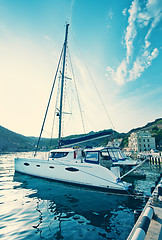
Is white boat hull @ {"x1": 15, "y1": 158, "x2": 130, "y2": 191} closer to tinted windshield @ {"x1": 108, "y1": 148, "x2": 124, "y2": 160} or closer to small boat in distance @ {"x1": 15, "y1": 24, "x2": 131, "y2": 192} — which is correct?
small boat in distance @ {"x1": 15, "y1": 24, "x2": 131, "y2": 192}

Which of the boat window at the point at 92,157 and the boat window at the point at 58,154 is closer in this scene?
the boat window at the point at 92,157

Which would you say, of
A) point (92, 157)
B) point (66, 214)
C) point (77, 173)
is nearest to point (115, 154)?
point (92, 157)

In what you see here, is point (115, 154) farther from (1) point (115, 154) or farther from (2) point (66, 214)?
(2) point (66, 214)

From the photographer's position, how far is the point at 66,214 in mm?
6082

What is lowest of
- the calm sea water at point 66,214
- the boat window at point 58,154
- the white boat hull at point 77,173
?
the calm sea water at point 66,214

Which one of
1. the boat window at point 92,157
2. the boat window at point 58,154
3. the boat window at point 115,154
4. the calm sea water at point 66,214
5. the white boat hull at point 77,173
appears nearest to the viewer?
the calm sea water at point 66,214

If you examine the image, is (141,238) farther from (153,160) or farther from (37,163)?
(153,160)

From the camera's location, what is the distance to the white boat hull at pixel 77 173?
8289mm

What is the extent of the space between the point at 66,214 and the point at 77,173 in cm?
352

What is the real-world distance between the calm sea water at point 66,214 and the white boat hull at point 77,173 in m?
0.58

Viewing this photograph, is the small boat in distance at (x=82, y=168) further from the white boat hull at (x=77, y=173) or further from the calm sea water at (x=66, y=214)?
the calm sea water at (x=66, y=214)

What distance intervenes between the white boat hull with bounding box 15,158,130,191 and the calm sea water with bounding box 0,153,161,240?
58 cm

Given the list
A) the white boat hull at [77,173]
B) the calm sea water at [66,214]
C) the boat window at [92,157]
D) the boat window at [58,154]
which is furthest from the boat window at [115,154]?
the boat window at [58,154]

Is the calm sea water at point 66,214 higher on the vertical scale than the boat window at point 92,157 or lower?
lower
